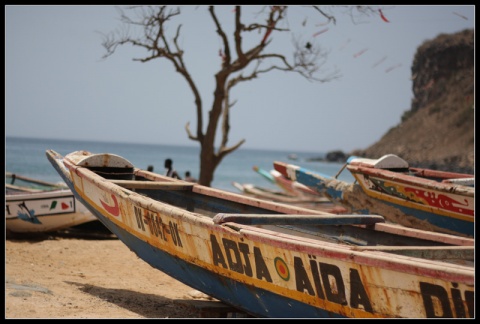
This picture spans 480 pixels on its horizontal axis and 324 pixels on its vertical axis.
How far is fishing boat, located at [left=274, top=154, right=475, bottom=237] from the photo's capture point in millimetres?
9219

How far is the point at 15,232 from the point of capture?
10969 mm

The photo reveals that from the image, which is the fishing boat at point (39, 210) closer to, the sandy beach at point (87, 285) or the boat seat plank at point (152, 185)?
the sandy beach at point (87, 285)

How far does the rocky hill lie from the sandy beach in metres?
47.6

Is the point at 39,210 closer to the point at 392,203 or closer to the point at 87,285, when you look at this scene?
the point at 87,285

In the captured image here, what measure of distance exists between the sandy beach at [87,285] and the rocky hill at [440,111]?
156 feet

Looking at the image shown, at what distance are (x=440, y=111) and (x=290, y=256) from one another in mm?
61901

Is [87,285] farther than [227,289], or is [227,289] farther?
[87,285]

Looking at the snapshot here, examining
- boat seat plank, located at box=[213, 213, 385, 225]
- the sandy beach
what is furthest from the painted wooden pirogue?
the sandy beach

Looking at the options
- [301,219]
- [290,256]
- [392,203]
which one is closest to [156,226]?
[301,219]

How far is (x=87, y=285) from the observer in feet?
24.8

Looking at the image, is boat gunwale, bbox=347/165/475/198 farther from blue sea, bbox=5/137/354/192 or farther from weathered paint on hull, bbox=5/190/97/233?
blue sea, bbox=5/137/354/192

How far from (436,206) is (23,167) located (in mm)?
47693
